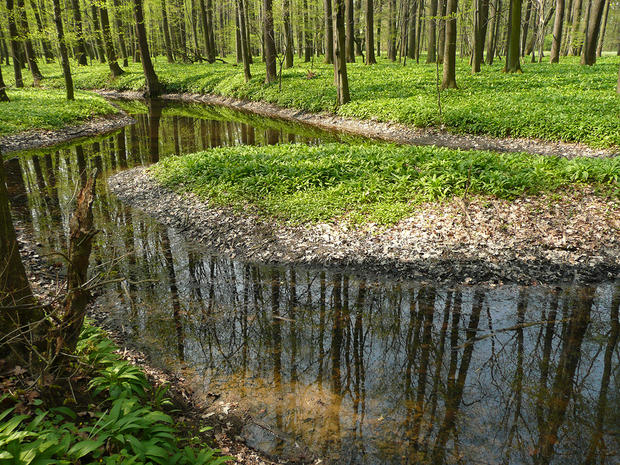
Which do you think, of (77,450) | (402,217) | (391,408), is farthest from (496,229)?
(77,450)

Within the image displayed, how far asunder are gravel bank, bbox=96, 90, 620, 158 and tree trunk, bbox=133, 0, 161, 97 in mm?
6627

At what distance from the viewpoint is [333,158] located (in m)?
11.5

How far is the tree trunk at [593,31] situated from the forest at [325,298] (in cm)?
865

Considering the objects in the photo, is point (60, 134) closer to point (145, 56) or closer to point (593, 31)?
point (145, 56)

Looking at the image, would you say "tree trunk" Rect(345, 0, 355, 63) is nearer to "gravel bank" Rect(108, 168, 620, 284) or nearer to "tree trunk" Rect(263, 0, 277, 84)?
"tree trunk" Rect(263, 0, 277, 84)

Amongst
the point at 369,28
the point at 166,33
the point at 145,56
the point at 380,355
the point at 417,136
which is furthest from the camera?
the point at 166,33

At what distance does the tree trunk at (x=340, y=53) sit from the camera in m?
17.2

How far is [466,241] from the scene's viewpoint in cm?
807

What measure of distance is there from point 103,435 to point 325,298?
4.23 meters

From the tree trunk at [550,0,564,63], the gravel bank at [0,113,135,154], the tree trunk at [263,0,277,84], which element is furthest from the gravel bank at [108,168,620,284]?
the tree trunk at [550,0,564,63]

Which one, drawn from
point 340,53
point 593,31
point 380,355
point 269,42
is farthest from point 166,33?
point 380,355

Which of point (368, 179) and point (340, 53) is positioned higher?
point (340, 53)

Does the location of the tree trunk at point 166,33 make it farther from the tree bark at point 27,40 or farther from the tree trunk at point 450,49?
the tree trunk at point 450,49

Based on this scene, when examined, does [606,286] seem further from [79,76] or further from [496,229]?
[79,76]
